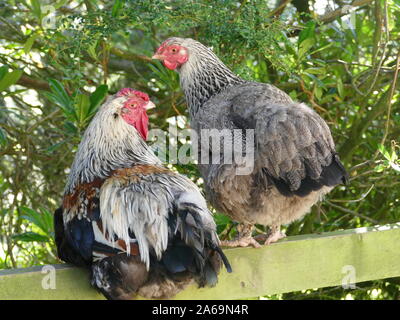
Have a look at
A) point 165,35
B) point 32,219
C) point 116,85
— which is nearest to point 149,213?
point 32,219

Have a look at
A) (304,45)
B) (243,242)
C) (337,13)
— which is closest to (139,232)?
(243,242)

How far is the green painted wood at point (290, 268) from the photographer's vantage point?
1801 mm

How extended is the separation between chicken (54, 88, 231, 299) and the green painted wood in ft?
0.36

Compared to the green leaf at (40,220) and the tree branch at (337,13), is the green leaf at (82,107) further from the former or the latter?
the tree branch at (337,13)

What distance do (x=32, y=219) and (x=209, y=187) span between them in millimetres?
759

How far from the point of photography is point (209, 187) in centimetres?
233

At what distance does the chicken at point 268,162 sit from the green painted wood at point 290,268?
0.10 metres

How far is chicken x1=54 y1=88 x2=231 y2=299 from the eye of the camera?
5.53 feet

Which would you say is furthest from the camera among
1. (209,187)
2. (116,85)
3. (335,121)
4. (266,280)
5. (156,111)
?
(116,85)

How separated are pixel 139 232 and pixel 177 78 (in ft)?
4.51

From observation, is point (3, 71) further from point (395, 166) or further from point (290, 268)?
point (395, 166)
